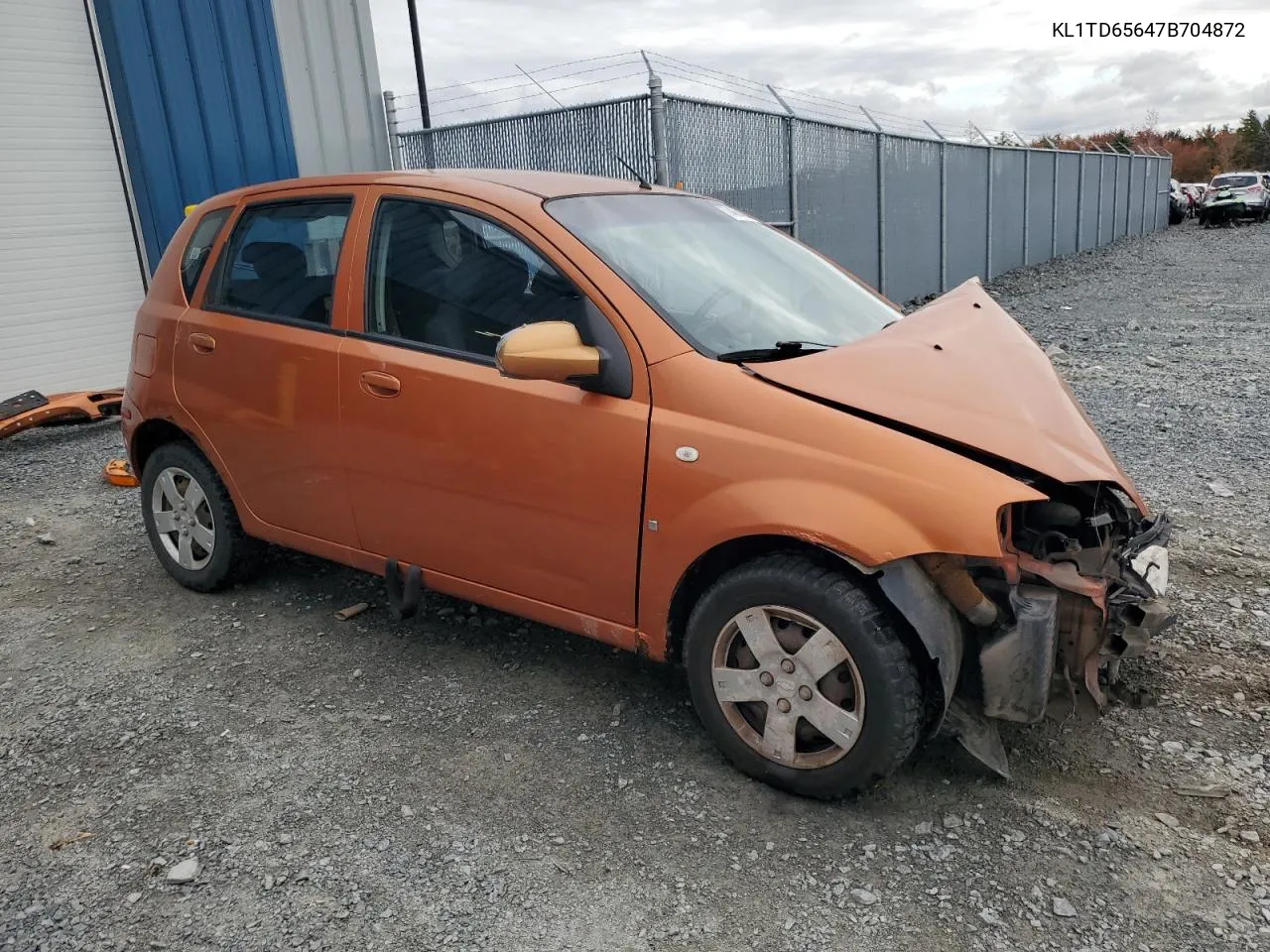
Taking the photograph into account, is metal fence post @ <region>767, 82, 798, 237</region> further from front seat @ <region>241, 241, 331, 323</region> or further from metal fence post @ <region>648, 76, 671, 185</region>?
front seat @ <region>241, 241, 331, 323</region>

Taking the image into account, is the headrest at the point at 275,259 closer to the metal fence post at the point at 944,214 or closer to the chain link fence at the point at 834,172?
the chain link fence at the point at 834,172

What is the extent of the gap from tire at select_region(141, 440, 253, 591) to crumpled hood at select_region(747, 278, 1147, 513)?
8.66ft

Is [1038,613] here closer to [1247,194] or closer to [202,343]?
[202,343]

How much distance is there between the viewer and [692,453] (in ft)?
9.57

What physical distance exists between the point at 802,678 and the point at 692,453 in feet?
2.36

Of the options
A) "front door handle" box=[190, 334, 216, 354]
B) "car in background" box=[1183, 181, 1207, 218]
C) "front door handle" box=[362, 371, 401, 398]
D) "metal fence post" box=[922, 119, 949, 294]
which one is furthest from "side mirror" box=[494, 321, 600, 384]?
"car in background" box=[1183, 181, 1207, 218]

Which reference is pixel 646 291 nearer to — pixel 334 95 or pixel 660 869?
pixel 660 869

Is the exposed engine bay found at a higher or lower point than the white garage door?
lower

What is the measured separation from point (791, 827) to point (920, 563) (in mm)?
852

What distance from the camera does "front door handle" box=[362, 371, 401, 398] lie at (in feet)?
11.5

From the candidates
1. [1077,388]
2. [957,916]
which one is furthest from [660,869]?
[1077,388]

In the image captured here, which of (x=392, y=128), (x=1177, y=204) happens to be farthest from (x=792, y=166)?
(x=1177, y=204)

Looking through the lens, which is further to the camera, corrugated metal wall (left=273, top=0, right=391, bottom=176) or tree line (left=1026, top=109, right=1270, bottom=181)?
tree line (left=1026, top=109, right=1270, bottom=181)

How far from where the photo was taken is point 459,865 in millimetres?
2732
